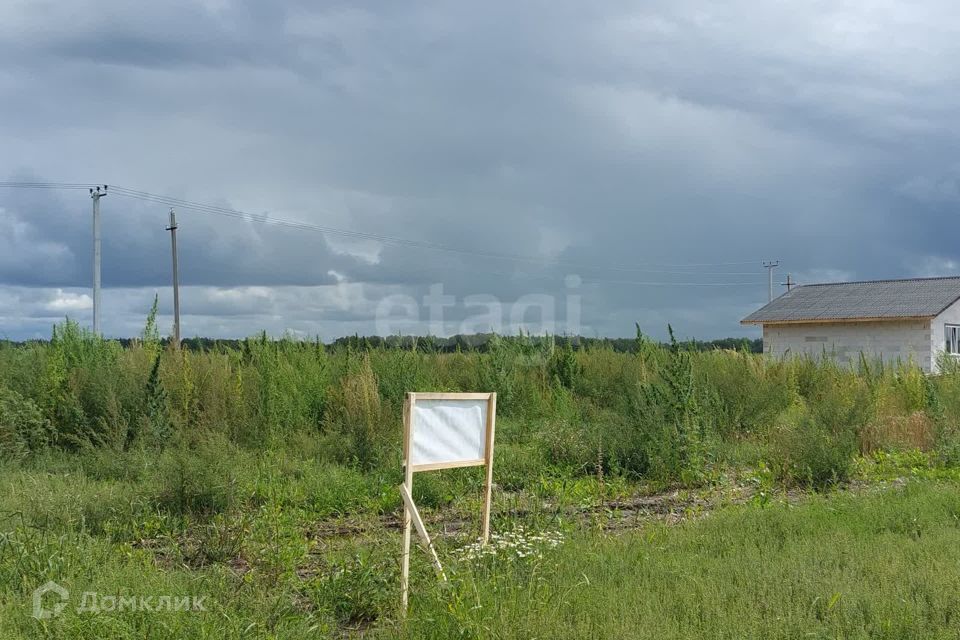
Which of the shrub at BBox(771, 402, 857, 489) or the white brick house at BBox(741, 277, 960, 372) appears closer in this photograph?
the shrub at BBox(771, 402, 857, 489)

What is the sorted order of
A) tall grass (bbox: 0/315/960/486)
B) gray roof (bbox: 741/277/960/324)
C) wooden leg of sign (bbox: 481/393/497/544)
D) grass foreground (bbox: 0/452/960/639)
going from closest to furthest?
grass foreground (bbox: 0/452/960/639), wooden leg of sign (bbox: 481/393/497/544), tall grass (bbox: 0/315/960/486), gray roof (bbox: 741/277/960/324)

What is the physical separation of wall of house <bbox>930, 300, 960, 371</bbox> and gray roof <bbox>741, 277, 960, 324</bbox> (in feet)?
1.67

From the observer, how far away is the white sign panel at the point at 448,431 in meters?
5.32

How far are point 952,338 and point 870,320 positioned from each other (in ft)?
10.5

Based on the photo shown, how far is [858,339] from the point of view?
3117 cm

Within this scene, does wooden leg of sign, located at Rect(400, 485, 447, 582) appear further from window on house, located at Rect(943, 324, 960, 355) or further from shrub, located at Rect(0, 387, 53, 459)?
window on house, located at Rect(943, 324, 960, 355)

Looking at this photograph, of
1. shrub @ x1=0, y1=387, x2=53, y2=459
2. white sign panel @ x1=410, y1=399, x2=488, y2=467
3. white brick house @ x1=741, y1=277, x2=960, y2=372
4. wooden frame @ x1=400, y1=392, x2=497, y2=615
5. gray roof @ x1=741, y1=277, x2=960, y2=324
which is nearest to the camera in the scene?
wooden frame @ x1=400, y1=392, x2=497, y2=615

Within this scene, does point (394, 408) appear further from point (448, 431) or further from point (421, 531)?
point (421, 531)

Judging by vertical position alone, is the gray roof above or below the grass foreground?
above

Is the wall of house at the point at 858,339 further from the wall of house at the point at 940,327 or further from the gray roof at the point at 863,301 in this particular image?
the gray roof at the point at 863,301

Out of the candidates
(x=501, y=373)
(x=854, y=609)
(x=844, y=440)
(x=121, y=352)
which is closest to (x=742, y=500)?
(x=844, y=440)

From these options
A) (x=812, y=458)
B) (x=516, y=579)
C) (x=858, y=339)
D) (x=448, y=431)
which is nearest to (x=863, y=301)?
(x=858, y=339)

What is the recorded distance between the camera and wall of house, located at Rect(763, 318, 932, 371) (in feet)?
96.7

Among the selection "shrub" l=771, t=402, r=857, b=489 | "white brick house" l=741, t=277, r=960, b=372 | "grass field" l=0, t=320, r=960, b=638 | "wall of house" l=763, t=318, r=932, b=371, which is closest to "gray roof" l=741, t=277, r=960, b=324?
"white brick house" l=741, t=277, r=960, b=372
